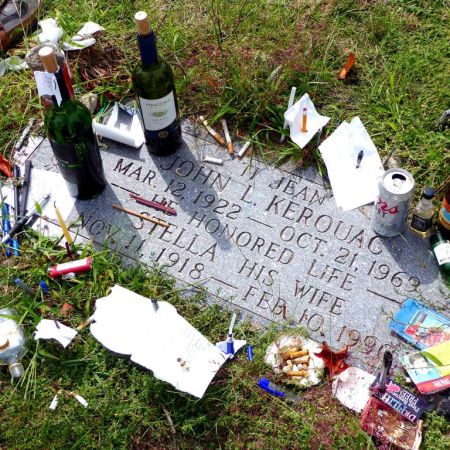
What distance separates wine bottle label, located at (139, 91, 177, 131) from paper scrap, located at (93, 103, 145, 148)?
0.81ft

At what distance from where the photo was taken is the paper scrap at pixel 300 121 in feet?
12.4

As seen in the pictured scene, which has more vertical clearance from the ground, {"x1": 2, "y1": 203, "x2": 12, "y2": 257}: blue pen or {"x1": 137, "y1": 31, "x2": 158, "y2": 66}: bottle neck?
{"x1": 137, "y1": 31, "x2": 158, "y2": 66}: bottle neck

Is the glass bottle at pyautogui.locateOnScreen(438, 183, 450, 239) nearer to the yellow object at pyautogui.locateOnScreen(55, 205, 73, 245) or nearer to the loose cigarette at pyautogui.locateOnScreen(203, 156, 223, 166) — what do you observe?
the loose cigarette at pyautogui.locateOnScreen(203, 156, 223, 166)

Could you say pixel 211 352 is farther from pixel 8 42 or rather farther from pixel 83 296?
pixel 8 42

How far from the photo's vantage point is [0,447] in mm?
2912

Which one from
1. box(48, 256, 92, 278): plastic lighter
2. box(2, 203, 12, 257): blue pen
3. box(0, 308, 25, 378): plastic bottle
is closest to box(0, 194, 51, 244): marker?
box(2, 203, 12, 257): blue pen

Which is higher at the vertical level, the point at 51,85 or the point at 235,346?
the point at 51,85

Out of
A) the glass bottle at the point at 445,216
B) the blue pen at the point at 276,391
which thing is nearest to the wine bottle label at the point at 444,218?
the glass bottle at the point at 445,216

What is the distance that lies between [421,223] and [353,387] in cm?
92

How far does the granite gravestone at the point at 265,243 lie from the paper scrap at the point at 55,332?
50 cm

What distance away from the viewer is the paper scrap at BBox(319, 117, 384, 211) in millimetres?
3574

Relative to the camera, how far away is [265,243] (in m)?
3.44

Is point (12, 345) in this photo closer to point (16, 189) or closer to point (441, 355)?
point (16, 189)

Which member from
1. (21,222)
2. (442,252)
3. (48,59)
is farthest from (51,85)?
(442,252)
